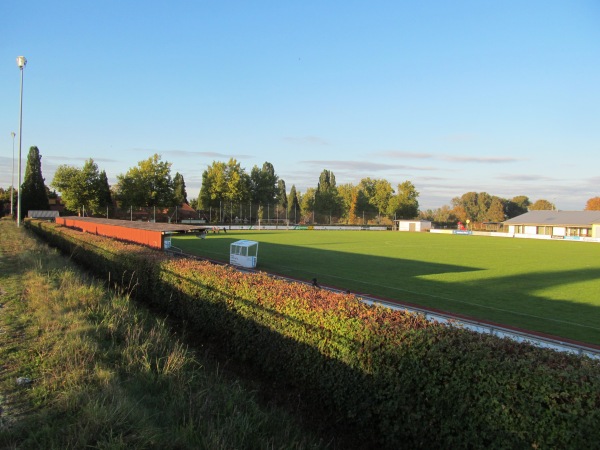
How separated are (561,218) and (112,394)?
3192 inches

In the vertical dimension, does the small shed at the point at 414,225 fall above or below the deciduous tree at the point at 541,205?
below

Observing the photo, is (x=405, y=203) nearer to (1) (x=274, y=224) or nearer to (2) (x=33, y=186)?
(1) (x=274, y=224)

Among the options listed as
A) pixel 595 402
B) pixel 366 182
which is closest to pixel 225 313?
pixel 595 402

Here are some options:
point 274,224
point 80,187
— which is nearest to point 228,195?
point 274,224

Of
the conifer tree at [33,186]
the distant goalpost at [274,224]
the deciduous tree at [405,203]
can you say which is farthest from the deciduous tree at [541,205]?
the conifer tree at [33,186]

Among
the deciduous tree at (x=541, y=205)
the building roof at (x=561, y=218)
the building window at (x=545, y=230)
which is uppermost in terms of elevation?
the deciduous tree at (x=541, y=205)

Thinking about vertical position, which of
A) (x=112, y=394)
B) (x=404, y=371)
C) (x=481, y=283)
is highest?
(x=404, y=371)

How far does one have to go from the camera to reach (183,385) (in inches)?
167

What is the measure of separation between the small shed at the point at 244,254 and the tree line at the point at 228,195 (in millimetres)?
33787

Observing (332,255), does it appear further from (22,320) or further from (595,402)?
(595,402)

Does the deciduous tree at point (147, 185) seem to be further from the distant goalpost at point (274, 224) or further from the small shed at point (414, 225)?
the small shed at point (414, 225)

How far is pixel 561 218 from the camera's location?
6944cm

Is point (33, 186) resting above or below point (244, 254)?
above

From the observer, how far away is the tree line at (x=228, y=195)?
5784cm
